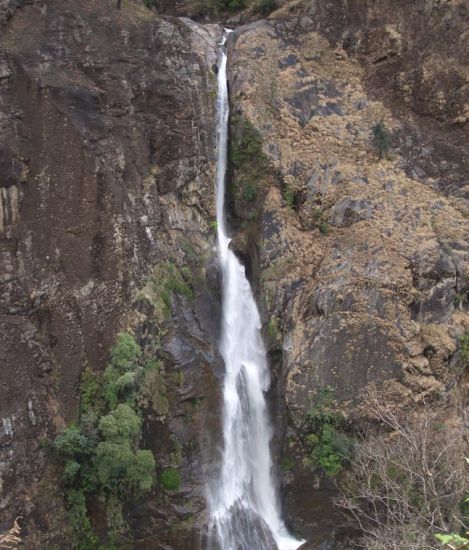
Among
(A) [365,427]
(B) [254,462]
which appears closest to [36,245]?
(B) [254,462]

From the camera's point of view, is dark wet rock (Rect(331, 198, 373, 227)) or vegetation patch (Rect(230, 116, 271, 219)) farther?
vegetation patch (Rect(230, 116, 271, 219))

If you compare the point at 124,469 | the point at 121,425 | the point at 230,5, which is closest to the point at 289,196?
the point at 121,425

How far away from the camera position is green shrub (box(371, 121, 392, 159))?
25688 mm

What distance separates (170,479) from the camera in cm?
1806

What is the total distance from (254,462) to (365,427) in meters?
4.30

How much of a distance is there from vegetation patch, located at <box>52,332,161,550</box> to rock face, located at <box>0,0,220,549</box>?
510mm

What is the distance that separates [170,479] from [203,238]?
10.4m

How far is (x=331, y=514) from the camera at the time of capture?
18.9 m

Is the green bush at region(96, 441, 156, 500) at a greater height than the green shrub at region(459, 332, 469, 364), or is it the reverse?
the green shrub at region(459, 332, 469, 364)

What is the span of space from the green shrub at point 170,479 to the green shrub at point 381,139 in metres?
17.3

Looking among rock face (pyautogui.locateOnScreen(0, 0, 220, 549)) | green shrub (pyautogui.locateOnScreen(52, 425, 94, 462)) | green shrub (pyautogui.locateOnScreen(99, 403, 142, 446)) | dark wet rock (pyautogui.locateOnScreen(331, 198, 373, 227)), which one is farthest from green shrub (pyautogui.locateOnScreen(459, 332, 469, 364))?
green shrub (pyautogui.locateOnScreen(52, 425, 94, 462))

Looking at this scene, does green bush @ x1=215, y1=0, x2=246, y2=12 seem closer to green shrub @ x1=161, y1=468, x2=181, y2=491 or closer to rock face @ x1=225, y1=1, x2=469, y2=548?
rock face @ x1=225, y1=1, x2=469, y2=548

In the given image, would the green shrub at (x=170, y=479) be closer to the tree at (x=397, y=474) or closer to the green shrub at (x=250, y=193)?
the tree at (x=397, y=474)

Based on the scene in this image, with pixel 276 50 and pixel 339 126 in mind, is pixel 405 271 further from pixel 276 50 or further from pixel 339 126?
pixel 276 50
